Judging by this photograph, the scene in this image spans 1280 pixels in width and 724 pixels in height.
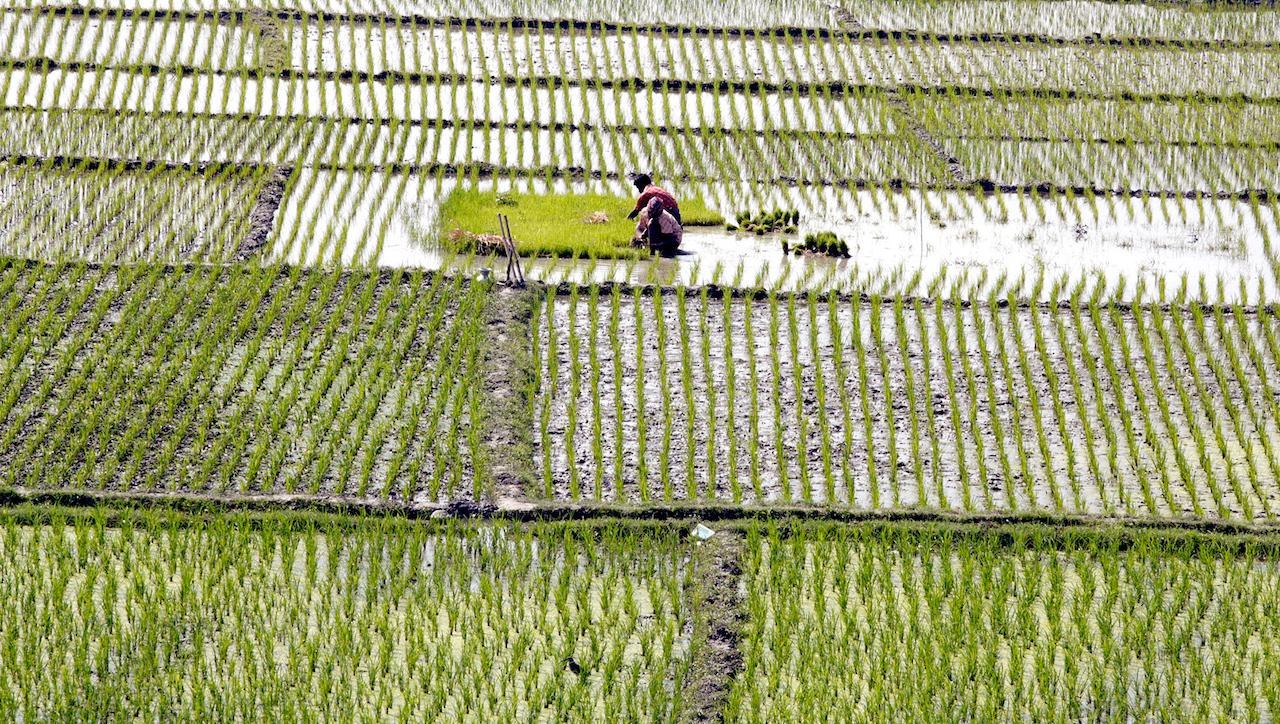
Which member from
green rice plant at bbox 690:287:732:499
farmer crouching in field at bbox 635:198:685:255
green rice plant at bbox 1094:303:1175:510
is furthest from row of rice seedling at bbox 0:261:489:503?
green rice plant at bbox 1094:303:1175:510

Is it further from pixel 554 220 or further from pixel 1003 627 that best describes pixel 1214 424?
pixel 554 220

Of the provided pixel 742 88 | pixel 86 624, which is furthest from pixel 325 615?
pixel 742 88

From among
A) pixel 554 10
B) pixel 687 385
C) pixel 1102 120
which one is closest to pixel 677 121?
pixel 554 10

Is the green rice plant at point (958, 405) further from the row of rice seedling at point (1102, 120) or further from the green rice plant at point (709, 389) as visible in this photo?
the row of rice seedling at point (1102, 120)

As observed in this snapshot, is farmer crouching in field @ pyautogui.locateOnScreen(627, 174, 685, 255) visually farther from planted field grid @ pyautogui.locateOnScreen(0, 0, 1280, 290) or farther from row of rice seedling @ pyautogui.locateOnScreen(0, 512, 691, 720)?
row of rice seedling @ pyautogui.locateOnScreen(0, 512, 691, 720)

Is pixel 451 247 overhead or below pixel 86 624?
overhead

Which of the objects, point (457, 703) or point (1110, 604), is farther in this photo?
point (1110, 604)

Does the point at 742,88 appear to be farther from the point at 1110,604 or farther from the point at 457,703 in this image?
the point at 457,703
